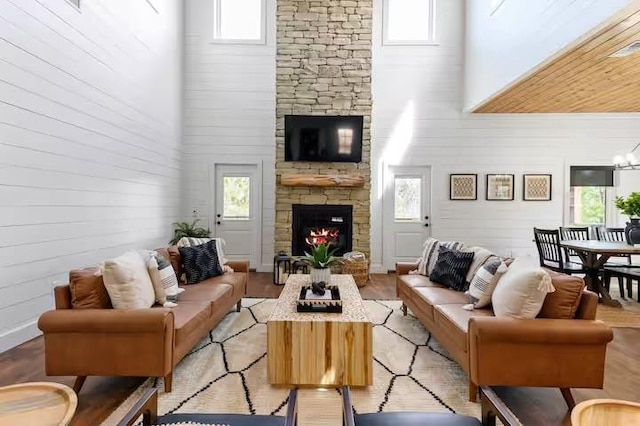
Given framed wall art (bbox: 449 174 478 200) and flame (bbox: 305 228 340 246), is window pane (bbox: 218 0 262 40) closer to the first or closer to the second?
flame (bbox: 305 228 340 246)

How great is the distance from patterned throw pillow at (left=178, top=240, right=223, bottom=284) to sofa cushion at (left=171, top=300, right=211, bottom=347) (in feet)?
2.33

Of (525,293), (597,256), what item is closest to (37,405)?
(525,293)

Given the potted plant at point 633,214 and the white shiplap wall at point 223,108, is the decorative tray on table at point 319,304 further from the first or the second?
the potted plant at point 633,214

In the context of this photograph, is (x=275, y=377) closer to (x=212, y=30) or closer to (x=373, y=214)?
(x=373, y=214)

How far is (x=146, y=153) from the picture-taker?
505 cm

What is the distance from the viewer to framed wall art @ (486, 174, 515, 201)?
6.50 m

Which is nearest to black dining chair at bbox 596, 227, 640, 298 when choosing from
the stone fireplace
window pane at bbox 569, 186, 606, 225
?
window pane at bbox 569, 186, 606, 225

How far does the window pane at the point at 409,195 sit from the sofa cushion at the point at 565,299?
173 inches

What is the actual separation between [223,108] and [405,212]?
3.85 meters

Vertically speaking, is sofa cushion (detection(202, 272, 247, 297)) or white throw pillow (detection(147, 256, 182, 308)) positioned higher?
white throw pillow (detection(147, 256, 182, 308))

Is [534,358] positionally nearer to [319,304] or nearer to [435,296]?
[435,296]

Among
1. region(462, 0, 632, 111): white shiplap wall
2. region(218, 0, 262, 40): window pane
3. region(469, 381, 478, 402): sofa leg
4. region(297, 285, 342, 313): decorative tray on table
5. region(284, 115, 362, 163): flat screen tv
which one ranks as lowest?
region(469, 381, 478, 402): sofa leg

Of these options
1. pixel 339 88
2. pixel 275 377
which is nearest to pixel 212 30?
pixel 339 88

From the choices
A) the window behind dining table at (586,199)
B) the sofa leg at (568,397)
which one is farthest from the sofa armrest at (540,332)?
the window behind dining table at (586,199)
